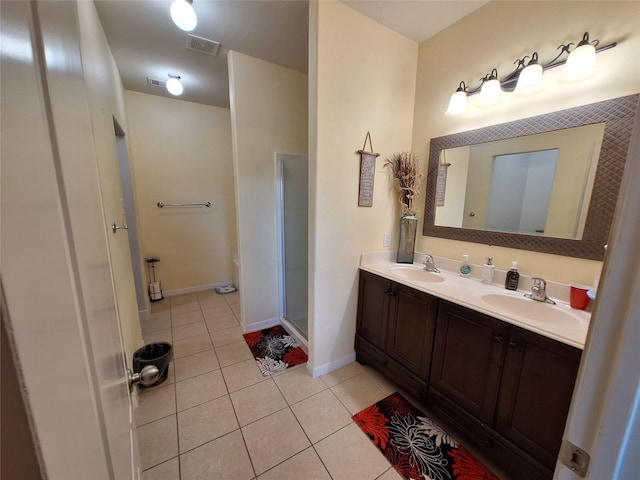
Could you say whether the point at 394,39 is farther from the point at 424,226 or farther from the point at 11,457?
the point at 11,457

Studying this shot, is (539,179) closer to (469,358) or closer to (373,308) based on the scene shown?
(469,358)

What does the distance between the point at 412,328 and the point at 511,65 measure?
1853mm

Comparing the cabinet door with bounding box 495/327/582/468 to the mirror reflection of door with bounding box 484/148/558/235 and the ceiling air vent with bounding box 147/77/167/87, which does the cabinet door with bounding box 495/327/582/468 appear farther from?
the ceiling air vent with bounding box 147/77/167/87

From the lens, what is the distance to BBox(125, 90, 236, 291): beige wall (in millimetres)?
3117

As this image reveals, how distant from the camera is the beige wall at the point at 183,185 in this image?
10.2 feet

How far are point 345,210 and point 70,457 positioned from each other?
1.77 meters

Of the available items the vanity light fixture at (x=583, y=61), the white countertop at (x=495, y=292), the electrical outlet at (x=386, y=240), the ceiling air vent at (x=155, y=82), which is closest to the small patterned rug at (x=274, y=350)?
the white countertop at (x=495, y=292)

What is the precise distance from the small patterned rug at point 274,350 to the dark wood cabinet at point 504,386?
1212mm

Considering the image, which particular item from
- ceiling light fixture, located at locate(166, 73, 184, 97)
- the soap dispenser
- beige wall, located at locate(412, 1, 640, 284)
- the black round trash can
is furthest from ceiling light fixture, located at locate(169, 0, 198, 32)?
the soap dispenser

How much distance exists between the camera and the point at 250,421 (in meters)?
1.59

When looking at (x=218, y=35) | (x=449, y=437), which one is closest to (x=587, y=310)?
(x=449, y=437)

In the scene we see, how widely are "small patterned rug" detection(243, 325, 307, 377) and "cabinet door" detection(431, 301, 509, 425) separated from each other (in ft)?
3.95

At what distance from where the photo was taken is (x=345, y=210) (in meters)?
1.90

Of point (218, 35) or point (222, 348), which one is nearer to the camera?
point (218, 35)
